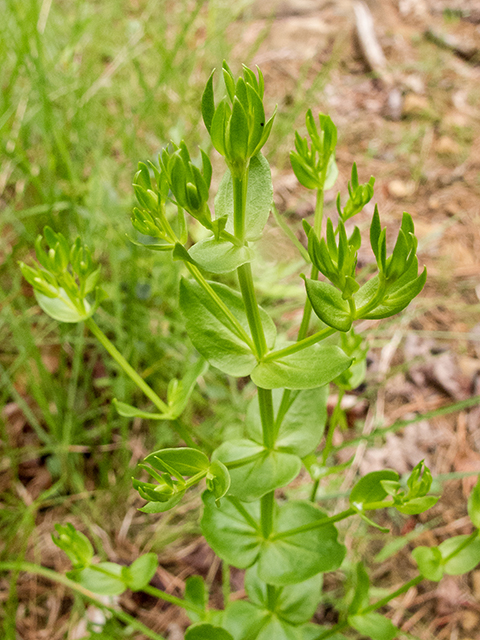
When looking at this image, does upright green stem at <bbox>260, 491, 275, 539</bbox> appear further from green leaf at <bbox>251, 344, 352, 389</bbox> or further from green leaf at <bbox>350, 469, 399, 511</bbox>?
green leaf at <bbox>251, 344, 352, 389</bbox>

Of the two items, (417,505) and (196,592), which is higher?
(417,505)

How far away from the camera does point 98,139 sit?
88.4 inches

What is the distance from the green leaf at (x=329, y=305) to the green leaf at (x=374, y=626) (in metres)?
0.79

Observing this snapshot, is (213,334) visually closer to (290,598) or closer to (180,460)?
(180,460)

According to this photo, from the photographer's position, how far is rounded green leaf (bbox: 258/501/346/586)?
1035mm

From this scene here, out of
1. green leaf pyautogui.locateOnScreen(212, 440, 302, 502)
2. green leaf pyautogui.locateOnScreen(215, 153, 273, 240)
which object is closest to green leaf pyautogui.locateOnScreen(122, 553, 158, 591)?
green leaf pyautogui.locateOnScreen(212, 440, 302, 502)

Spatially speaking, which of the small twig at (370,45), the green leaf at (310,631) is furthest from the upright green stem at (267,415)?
the small twig at (370,45)

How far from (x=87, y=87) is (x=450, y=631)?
2.34m

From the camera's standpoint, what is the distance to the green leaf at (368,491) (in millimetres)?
939

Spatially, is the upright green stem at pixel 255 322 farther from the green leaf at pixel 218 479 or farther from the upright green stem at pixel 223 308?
the green leaf at pixel 218 479

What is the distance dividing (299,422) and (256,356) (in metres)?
0.26

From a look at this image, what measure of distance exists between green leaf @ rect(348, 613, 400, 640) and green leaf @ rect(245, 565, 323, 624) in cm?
13

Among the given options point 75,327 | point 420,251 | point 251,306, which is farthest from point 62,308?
point 420,251

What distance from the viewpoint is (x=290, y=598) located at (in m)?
1.28
